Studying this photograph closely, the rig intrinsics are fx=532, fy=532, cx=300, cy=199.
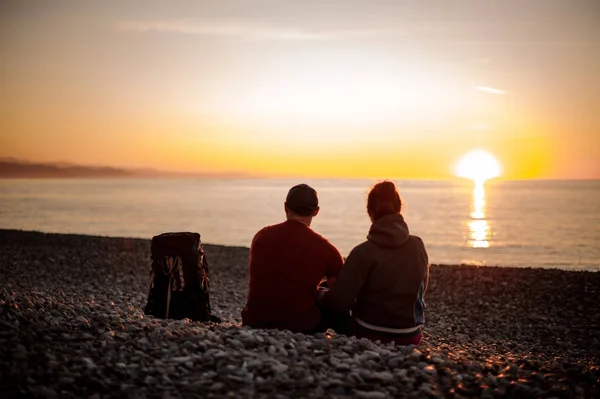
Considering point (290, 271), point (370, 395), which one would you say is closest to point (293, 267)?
point (290, 271)

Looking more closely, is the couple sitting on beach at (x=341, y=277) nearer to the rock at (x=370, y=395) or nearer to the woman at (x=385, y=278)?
the woman at (x=385, y=278)

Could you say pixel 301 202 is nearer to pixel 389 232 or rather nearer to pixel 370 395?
pixel 389 232

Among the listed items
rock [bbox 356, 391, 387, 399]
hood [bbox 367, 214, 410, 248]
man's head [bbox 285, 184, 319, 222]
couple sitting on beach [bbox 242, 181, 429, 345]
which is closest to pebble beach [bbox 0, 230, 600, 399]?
rock [bbox 356, 391, 387, 399]

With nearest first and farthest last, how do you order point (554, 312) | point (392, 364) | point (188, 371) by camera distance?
point (188, 371) → point (392, 364) → point (554, 312)

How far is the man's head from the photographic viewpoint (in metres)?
5.96

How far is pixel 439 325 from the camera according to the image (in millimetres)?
12242

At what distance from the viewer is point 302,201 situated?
5.96 meters

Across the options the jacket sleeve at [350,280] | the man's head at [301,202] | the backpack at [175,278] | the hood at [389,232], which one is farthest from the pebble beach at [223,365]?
the man's head at [301,202]

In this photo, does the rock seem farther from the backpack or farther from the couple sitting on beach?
the backpack

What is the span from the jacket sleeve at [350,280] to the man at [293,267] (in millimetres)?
393

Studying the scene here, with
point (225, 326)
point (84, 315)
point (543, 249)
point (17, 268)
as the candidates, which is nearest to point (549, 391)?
point (225, 326)

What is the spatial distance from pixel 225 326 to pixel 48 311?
2.17 meters

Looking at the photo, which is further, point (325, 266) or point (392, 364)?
point (325, 266)

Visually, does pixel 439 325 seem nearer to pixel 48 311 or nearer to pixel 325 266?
pixel 325 266
